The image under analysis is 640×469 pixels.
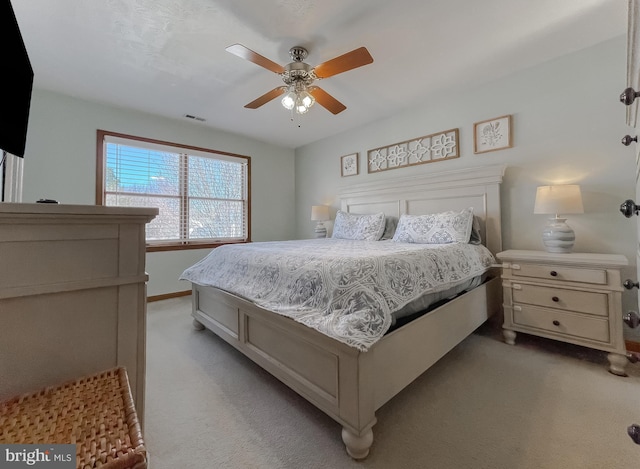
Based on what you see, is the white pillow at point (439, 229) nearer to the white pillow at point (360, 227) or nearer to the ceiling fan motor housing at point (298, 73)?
the white pillow at point (360, 227)

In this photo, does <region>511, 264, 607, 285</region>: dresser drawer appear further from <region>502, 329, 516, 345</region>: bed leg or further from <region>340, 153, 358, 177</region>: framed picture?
<region>340, 153, 358, 177</region>: framed picture

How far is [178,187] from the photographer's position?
3922mm

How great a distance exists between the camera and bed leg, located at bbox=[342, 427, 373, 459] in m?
1.19

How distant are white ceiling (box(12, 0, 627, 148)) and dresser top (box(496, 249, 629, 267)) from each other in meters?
1.76

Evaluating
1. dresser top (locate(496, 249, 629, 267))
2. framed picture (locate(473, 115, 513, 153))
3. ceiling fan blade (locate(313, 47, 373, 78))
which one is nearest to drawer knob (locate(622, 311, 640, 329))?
dresser top (locate(496, 249, 629, 267))

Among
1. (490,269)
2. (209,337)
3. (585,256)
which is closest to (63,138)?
(209,337)

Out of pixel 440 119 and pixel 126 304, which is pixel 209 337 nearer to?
pixel 126 304

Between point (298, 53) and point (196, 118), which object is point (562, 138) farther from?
point (196, 118)

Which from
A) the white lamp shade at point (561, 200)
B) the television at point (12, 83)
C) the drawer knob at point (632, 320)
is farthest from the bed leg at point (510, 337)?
the television at point (12, 83)

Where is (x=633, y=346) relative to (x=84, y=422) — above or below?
below

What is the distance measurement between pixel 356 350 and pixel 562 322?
193 centimetres

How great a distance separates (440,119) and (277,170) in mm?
2911

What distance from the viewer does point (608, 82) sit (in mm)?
2240

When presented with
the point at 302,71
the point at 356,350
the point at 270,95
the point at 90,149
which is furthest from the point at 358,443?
the point at 90,149
